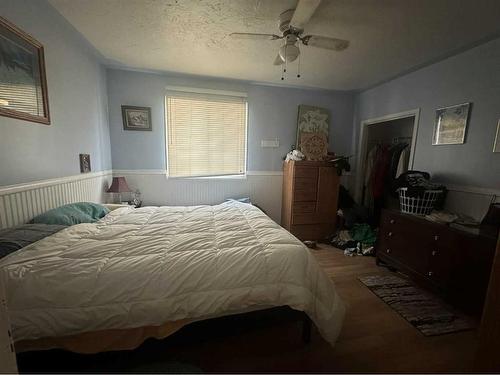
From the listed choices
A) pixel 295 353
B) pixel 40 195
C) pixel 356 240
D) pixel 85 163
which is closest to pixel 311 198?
pixel 356 240

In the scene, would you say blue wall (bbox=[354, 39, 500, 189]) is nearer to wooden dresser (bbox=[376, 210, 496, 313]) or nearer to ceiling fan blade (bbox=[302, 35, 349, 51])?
wooden dresser (bbox=[376, 210, 496, 313])

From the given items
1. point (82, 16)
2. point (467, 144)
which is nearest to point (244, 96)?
point (82, 16)

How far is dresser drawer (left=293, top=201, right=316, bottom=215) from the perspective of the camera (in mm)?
3188

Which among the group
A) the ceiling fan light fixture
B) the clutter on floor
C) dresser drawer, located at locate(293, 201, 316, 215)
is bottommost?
the clutter on floor

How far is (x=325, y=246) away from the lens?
310 centimetres

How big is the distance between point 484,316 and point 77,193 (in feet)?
9.97

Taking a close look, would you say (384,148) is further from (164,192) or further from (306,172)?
(164,192)

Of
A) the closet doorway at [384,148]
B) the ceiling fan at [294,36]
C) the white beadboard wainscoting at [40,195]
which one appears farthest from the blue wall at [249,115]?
the ceiling fan at [294,36]

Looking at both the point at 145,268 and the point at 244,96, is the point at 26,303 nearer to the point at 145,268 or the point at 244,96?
the point at 145,268

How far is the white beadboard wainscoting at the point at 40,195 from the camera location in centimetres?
134

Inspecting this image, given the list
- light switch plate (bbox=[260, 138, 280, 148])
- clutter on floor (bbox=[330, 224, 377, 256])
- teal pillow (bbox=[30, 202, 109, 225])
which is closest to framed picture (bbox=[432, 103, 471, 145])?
clutter on floor (bbox=[330, 224, 377, 256])

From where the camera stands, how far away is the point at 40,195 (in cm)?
161

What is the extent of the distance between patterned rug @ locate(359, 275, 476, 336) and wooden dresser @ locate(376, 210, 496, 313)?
101 millimetres

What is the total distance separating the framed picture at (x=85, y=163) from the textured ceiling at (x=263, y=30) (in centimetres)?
119
